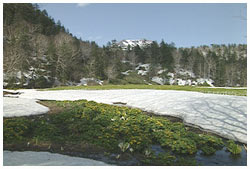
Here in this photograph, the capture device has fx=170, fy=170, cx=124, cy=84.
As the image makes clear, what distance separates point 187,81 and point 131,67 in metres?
Result: 23.2

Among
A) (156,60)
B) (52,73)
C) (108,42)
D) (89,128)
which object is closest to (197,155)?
(89,128)

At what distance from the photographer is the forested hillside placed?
34188mm

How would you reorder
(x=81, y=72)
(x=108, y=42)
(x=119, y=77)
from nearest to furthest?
(x=81, y=72) → (x=119, y=77) → (x=108, y=42)

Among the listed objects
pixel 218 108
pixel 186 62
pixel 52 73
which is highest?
pixel 186 62

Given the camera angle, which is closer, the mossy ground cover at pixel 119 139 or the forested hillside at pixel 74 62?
the mossy ground cover at pixel 119 139

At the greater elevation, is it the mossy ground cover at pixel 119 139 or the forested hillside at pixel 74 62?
the forested hillside at pixel 74 62

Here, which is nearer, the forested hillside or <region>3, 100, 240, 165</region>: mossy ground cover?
A: <region>3, 100, 240, 165</region>: mossy ground cover

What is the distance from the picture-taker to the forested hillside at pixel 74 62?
34.2 m

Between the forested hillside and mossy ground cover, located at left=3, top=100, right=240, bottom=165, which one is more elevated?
the forested hillside

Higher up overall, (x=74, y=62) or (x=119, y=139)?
(x=74, y=62)

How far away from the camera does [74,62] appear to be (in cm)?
4853

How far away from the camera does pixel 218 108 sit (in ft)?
28.7

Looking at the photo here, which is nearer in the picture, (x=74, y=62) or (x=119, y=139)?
(x=119, y=139)

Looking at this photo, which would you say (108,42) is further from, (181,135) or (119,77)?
(181,135)
